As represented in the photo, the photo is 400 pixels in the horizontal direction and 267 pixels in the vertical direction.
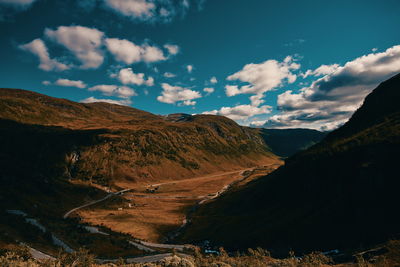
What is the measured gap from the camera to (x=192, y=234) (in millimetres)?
132375

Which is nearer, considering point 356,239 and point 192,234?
point 356,239

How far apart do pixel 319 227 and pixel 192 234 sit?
70830 millimetres

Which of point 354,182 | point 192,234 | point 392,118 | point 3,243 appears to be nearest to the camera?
point 3,243

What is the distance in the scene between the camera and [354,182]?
9394 cm

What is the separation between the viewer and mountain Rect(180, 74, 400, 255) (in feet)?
260

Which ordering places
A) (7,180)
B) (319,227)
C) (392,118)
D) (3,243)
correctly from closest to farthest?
(3,243) → (319,227) → (392,118) → (7,180)

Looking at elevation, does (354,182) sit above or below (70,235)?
above

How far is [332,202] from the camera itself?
3792 inches

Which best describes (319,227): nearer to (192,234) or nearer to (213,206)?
(192,234)

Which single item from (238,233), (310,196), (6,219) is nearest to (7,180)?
(6,219)

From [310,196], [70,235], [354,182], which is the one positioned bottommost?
[70,235]

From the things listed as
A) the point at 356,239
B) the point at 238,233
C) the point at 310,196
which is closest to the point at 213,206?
the point at 238,233

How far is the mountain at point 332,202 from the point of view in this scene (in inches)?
3125

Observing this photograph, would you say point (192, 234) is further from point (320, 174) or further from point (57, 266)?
point (57, 266)
